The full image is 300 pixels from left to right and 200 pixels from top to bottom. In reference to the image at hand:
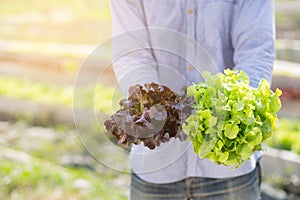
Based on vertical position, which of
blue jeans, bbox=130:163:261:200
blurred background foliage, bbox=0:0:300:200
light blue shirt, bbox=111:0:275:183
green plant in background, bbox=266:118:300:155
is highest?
light blue shirt, bbox=111:0:275:183

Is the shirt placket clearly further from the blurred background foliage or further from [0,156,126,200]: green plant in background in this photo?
[0,156,126,200]: green plant in background

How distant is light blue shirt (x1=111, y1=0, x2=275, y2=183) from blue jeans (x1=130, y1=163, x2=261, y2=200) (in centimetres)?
3

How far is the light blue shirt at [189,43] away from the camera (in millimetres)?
1669

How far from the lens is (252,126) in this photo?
1.33 metres

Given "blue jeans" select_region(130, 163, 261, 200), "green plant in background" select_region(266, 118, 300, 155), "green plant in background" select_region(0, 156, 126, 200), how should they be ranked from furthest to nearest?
"green plant in background" select_region(266, 118, 300, 155) < "green plant in background" select_region(0, 156, 126, 200) < "blue jeans" select_region(130, 163, 261, 200)

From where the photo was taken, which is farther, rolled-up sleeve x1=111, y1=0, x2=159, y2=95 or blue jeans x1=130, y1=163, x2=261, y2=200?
blue jeans x1=130, y1=163, x2=261, y2=200

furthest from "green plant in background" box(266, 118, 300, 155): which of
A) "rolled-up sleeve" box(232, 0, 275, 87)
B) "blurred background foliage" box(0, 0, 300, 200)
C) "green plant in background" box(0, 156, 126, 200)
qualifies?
"rolled-up sleeve" box(232, 0, 275, 87)

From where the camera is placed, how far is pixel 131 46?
65.9 inches

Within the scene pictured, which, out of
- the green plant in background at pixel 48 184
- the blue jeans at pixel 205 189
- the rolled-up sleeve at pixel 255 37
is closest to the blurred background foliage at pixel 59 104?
the green plant in background at pixel 48 184

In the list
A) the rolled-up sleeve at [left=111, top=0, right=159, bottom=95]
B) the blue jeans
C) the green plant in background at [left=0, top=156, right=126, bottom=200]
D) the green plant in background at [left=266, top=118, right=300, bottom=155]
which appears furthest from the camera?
the green plant in background at [left=266, top=118, right=300, bottom=155]

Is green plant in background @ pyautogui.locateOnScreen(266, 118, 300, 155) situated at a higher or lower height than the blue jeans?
lower

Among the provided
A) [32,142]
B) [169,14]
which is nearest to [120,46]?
[169,14]

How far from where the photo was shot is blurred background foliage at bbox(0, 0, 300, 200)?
138 inches

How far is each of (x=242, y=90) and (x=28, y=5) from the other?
37.8 ft
